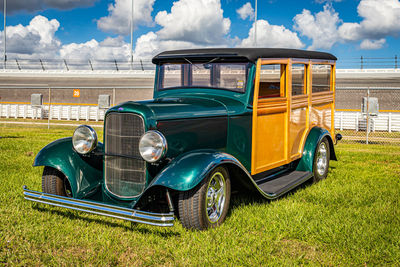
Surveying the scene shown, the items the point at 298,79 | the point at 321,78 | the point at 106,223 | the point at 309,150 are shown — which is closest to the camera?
the point at 106,223

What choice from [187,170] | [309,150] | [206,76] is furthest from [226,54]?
[309,150]

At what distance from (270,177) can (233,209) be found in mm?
1180

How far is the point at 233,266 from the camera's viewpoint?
3037 millimetres

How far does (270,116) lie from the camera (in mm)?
5074

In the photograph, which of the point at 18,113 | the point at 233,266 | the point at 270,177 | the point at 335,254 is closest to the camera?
the point at 233,266

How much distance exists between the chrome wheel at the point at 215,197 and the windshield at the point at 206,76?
1274mm

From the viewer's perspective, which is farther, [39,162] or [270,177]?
[270,177]

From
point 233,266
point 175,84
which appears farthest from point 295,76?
point 233,266

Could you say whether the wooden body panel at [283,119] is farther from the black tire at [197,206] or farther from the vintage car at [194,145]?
the black tire at [197,206]

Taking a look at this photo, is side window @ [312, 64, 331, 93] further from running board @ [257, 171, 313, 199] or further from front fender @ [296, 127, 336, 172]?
running board @ [257, 171, 313, 199]

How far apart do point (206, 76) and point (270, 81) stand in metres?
0.98

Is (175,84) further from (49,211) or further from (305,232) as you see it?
(305,232)

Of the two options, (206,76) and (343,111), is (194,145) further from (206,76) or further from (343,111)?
(343,111)

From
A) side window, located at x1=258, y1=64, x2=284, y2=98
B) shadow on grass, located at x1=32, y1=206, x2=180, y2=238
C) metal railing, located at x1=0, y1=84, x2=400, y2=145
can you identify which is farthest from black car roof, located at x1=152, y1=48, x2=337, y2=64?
metal railing, located at x1=0, y1=84, x2=400, y2=145
